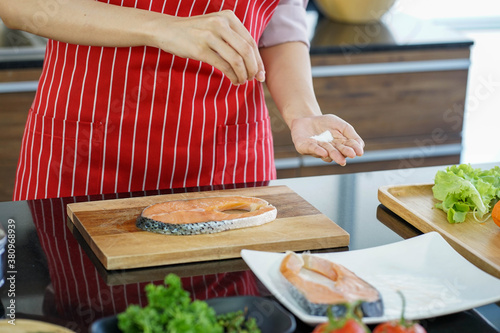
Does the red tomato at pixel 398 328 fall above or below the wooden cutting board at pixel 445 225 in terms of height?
above

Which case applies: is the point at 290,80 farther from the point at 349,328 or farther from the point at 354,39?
the point at 354,39

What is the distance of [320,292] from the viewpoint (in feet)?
3.10

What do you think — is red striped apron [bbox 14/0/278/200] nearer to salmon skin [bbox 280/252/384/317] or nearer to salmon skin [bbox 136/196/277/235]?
salmon skin [bbox 136/196/277/235]

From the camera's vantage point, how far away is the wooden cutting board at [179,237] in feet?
3.72

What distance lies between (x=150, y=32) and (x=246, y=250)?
20.2 inches

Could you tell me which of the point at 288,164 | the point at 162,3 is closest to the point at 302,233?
the point at 162,3

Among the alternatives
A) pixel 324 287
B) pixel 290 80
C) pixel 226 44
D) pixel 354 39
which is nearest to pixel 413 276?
pixel 324 287

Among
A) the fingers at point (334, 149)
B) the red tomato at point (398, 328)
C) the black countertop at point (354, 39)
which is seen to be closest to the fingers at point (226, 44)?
the fingers at point (334, 149)

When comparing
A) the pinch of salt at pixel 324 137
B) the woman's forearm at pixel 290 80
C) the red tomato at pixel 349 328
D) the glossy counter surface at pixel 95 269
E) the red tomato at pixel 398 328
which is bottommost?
the glossy counter surface at pixel 95 269

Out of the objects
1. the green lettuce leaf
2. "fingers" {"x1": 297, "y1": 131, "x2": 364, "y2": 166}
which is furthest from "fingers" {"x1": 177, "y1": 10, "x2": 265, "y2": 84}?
the green lettuce leaf

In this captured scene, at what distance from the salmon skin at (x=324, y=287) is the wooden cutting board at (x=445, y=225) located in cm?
28

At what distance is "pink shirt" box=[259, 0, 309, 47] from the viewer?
1.79 meters

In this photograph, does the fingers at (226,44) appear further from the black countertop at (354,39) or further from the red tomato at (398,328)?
the black countertop at (354,39)

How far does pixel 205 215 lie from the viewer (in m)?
1.25
